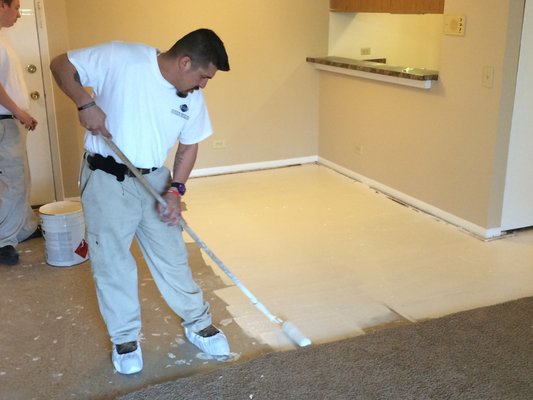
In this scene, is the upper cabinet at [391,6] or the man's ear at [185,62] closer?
the man's ear at [185,62]

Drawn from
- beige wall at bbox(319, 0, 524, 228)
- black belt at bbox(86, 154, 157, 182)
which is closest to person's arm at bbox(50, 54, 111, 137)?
black belt at bbox(86, 154, 157, 182)

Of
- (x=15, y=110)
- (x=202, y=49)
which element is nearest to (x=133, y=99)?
(x=202, y=49)

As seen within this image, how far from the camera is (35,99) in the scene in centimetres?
405

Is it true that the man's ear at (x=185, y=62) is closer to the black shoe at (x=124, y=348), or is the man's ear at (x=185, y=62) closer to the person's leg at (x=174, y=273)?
the person's leg at (x=174, y=273)

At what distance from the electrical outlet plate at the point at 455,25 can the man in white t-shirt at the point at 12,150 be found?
256 centimetres

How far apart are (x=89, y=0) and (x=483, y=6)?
9.20 feet

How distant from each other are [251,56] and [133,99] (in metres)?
3.17

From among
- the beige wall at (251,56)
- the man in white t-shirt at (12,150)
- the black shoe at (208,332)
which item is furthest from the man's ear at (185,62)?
the beige wall at (251,56)

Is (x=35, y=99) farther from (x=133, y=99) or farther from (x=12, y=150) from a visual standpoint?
(x=133, y=99)

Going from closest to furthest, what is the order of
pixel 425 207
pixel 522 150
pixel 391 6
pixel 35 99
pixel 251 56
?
pixel 522 150
pixel 35 99
pixel 425 207
pixel 391 6
pixel 251 56

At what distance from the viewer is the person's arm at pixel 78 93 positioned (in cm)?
204

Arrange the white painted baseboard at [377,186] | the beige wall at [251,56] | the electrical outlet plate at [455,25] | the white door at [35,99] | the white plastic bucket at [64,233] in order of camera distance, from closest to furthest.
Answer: the white plastic bucket at [64,233] → the electrical outlet plate at [455,25] → the white painted baseboard at [377,186] → the white door at [35,99] → the beige wall at [251,56]

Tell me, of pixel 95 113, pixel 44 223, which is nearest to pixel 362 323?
pixel 95 113

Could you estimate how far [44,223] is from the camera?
3.19 meters
